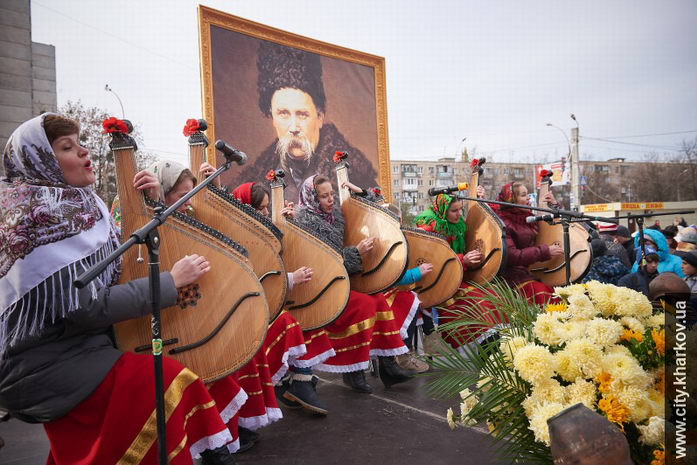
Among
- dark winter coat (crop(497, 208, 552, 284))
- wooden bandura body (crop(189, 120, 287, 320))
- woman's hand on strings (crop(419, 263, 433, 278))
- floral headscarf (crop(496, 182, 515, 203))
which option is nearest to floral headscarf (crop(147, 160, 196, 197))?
wooden bandura body (crop(189, 120, 287, 320))

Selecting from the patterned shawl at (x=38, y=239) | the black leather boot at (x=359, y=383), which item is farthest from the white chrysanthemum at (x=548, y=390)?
the black leather boot at (x=359, y=383)

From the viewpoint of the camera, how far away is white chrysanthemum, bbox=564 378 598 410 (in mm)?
1288

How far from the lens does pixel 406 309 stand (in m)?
4.45

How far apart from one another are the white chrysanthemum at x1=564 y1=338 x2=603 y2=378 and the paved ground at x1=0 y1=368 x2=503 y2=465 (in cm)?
161

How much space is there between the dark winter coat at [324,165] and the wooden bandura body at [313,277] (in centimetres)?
320

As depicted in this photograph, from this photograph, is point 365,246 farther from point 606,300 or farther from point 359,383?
point 606,300

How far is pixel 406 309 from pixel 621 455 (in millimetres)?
3523

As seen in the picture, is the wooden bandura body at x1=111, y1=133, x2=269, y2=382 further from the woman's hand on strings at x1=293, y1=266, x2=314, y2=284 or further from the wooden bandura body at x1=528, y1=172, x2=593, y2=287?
the wooden bandura body at x1=528, y1=172, x2=593, y2=287

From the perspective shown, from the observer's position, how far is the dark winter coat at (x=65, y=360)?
5.44 ft

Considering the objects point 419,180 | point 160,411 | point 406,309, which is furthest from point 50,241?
point 419,180

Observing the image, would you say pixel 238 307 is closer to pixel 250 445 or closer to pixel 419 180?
pixel 250 445

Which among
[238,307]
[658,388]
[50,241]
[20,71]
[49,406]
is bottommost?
[49,406]

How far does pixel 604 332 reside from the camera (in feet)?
4.50

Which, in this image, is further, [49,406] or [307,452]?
[307,452]
